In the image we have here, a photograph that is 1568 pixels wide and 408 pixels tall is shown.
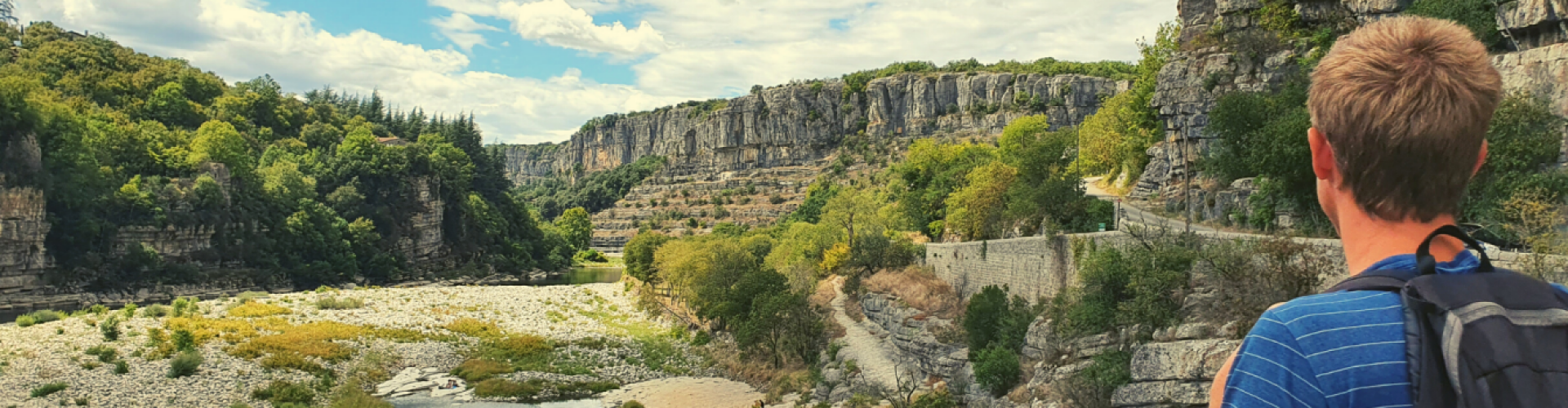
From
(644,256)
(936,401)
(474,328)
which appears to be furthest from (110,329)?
(936,401)

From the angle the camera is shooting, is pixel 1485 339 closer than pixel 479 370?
Yes

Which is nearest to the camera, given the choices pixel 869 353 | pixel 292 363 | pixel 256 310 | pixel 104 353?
pixel 869 353

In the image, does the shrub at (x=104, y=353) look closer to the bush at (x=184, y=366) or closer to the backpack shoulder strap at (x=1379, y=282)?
the bush at (x=184, y=366)

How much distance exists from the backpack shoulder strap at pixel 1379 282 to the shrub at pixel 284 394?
102 ft

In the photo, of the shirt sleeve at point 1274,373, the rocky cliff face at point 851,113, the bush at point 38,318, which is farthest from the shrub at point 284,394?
the rocky cliff face at point 851,113

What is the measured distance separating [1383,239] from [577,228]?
113037 millimetres

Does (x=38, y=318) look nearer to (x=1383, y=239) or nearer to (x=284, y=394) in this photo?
(x=284, y=394)

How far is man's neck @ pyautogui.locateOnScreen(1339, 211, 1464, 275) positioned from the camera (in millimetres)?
1797

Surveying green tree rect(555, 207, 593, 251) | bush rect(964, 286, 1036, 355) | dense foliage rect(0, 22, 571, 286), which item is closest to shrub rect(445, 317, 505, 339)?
dense foliage rect(0, 22, 571, 286)

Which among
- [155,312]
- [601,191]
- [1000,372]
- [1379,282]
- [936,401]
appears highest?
[601,191]

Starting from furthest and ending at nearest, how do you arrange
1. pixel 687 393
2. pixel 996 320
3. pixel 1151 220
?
pixel 687 393 < pixel 996 320 < pixel 1151 220

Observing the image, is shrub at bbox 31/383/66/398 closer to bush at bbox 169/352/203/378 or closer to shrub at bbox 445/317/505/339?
bush at bbox 169/352/203/378

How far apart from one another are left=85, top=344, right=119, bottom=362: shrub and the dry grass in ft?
86.5

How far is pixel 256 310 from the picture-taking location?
44.8m
